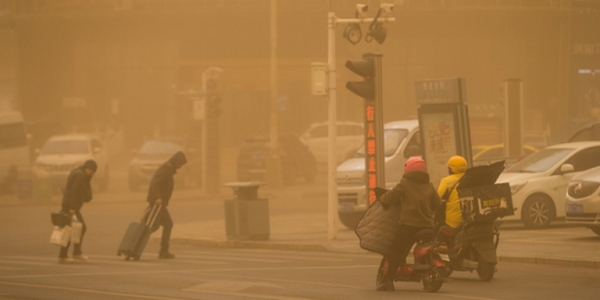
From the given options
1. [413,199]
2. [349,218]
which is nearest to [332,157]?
[349,218]

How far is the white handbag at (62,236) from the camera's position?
17594 millimetres

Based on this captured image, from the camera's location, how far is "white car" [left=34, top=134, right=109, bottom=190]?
3591cm

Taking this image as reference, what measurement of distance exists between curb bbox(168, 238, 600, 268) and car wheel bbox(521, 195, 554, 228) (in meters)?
4.21

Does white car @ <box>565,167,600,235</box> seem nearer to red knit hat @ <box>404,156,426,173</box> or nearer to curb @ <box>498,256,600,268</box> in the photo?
curb @ <box>498,256,600,268</box>

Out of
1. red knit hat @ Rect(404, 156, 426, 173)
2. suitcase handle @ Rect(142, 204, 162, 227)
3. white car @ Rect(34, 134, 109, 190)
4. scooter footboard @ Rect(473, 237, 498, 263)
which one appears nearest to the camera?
red knit hat @ Rect(404, 156, 426, 173)

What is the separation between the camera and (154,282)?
14.2 metres

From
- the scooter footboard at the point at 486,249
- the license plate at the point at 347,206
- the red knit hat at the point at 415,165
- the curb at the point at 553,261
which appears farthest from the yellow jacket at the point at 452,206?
the license plate at the point at 347,206

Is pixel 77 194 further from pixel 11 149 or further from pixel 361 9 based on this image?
pixel 11 149

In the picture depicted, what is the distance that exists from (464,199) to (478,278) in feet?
4.24

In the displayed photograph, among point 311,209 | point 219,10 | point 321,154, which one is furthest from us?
point 219,10

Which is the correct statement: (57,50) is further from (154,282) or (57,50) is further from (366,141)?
(154,282)

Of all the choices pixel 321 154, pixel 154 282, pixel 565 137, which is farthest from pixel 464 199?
pixel 321 154

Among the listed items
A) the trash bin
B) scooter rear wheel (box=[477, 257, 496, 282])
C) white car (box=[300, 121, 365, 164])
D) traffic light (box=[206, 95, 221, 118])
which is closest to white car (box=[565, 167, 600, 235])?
scooter rear wheel (box=[477, 257, 496, 282])

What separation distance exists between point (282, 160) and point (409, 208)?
2629 centimetres
